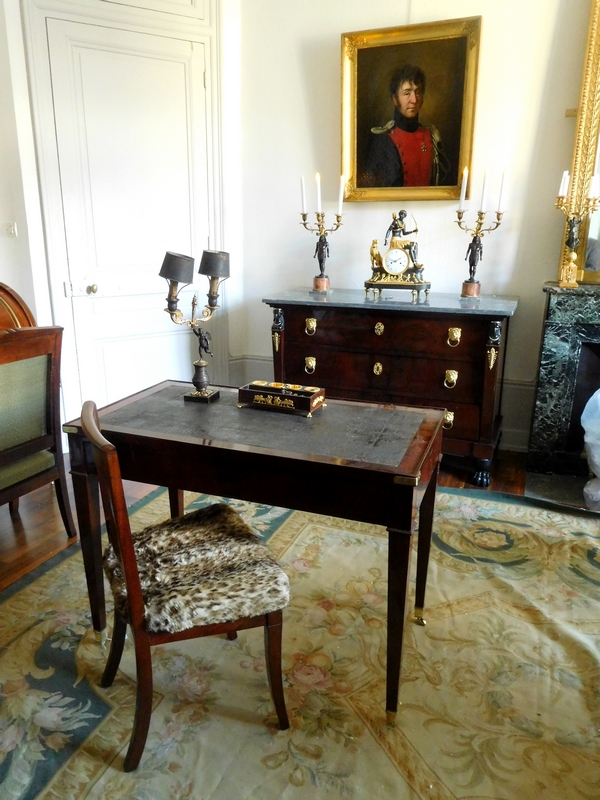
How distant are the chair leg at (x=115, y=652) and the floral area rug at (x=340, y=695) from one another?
39 mm

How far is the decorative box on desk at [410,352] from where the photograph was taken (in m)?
3.09

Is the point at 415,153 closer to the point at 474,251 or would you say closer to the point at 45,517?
the point at 474,251

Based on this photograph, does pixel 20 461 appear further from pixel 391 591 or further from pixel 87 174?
pixel 87 174

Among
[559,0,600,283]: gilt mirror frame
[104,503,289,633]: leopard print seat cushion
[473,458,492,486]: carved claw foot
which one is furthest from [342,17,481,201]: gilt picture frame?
[104,503,289,633]: leopard print seat cushion

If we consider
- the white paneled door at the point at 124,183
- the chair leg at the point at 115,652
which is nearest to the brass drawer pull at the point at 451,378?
the white paneled door at the point at 124,183

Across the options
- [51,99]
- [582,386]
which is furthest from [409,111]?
[51,99]

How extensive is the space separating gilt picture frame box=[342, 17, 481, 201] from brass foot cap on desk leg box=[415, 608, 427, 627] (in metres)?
2.57

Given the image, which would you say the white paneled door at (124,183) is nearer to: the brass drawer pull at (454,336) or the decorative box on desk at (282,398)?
the brass drawer pull at (454,336)

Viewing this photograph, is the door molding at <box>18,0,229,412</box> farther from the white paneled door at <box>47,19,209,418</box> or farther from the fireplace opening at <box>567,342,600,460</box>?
the fireplace opening at <box>567,342,600,460</box>

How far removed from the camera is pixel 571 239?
313 cm

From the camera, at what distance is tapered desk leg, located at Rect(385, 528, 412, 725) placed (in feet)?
5.07

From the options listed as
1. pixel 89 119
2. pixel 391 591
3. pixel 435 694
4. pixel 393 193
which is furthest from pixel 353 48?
→ pixel 435 694

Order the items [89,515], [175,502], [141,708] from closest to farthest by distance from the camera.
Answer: [141,708], [89,515], [175,502]

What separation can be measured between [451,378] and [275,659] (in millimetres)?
2009
